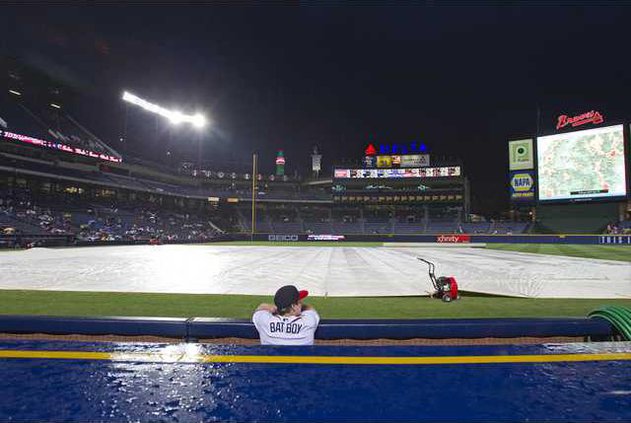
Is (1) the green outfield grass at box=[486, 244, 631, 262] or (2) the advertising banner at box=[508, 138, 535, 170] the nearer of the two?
(1) the green outfield grass at box=[486, 244, 631, 262]

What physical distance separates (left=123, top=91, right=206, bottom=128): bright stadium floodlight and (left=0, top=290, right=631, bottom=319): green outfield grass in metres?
59.5

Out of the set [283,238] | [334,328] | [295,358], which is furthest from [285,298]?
[283,238]

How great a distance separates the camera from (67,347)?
2.19 m

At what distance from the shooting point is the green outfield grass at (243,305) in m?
6.30

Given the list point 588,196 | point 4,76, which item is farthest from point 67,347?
point 4,76

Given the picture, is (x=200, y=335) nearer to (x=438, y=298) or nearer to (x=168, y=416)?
(x=168, y=416)

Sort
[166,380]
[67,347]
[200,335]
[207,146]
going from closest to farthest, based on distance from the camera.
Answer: [166,380] → [67,347] → [200,335] → [207,146]

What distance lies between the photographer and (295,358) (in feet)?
6.74

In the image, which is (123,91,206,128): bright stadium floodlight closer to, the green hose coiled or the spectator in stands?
the spectator in stands

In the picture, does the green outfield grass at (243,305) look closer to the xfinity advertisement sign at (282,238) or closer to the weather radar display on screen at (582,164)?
the weather radar display on screen at (582,164)

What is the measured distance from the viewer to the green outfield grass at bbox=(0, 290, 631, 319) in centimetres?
630

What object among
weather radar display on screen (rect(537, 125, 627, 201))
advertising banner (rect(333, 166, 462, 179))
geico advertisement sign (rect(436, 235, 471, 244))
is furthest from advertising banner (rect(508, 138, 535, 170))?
advertising banner (rect(333, 166, 462, 179))

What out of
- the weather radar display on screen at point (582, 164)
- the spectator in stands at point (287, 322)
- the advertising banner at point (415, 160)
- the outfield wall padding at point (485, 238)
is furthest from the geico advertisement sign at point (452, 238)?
the spectator in stands at point (287, 322)

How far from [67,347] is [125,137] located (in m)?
71.7
